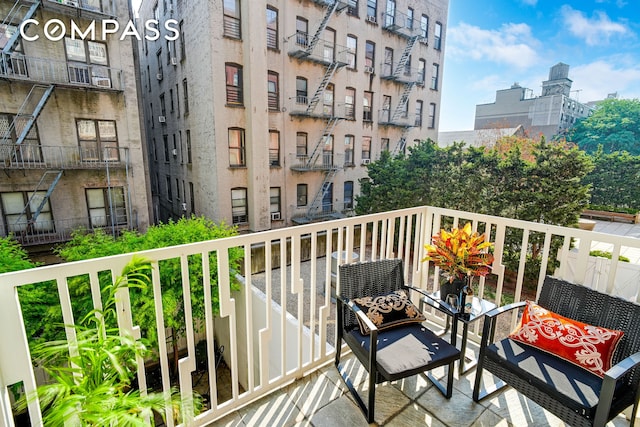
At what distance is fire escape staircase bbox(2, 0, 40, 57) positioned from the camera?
280 inches

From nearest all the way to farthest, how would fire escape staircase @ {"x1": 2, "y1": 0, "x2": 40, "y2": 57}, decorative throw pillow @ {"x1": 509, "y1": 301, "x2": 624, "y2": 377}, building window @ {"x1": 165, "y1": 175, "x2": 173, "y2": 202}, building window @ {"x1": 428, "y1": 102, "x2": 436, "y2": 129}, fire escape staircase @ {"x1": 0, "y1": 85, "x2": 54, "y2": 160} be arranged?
decorative throw pillow @ {"x1": 509, "y1": 301, "x2": 624, "y2": 377}
fire escape staircase @ {"x1": 2, "y1": 0, "x2": 40, "y2": 57}
fire escape staircase @ {"x1": 0, "y1": 85, "x2": 54, "y2": 160}
building window @ {"x1": 165, "y1": 175, "x2": 173, "y2": 202}
building window @ {"x1": 428, "y1": 102, "x2": 436, "y2": 129}

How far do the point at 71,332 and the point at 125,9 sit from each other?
10.3m

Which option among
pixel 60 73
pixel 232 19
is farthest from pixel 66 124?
pixel 232 19

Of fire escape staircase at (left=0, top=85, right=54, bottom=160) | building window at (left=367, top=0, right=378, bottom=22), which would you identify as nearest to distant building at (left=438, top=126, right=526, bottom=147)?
building window at (left=367, top=0, right=378, bottom=22)

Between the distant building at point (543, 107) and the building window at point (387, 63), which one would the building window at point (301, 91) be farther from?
the distant building at point (543, 107)

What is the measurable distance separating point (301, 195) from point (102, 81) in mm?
7102

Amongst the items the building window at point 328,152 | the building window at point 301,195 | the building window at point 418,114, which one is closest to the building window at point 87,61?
the building window at point 301,195

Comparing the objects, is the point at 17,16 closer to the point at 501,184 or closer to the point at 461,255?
the point at 461,255

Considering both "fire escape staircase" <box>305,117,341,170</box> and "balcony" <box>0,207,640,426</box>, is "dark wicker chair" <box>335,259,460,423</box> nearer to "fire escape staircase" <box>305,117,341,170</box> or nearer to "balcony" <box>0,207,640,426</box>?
"balcony" <box>0,207,640,426</box>

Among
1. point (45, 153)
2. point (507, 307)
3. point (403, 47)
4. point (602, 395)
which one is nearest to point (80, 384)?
point (602, 395)

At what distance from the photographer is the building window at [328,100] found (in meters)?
12.1

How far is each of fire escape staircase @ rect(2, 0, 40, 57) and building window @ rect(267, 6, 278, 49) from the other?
5972 mm

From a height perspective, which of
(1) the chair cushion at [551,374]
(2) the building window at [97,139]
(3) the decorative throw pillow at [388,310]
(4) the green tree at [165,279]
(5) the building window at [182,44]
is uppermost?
(5) the building window at [182,44]

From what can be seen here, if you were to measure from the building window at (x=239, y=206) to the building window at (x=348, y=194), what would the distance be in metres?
4.66
